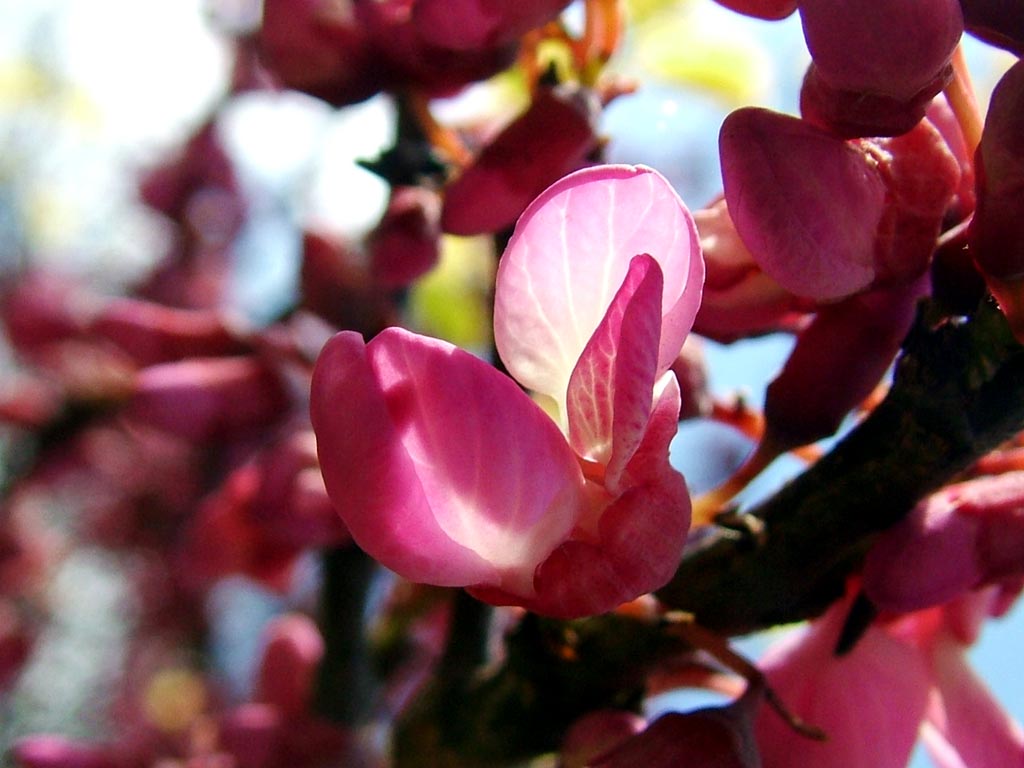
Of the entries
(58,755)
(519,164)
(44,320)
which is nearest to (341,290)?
(519,164)

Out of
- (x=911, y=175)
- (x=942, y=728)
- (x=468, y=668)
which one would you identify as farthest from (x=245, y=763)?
(x=911, y=175)

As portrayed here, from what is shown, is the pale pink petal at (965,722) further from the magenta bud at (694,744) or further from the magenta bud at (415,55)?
the magenta bud at (415,55)

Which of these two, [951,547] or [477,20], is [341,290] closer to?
[477,20]

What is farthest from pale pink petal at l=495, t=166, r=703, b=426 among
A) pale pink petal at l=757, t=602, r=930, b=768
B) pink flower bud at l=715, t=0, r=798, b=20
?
pale pink petal at l=757, t=602, r=930, b=768

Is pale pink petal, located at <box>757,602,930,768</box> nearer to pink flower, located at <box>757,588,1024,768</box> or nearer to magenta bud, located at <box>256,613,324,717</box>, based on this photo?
pink flower, located at <box>757,588,1024,768</box>

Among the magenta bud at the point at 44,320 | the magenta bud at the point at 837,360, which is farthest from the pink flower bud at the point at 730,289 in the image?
the magenta bud at the point at 44,320

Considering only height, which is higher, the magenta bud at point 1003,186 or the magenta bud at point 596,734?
the magenta bud at point 1003,186
